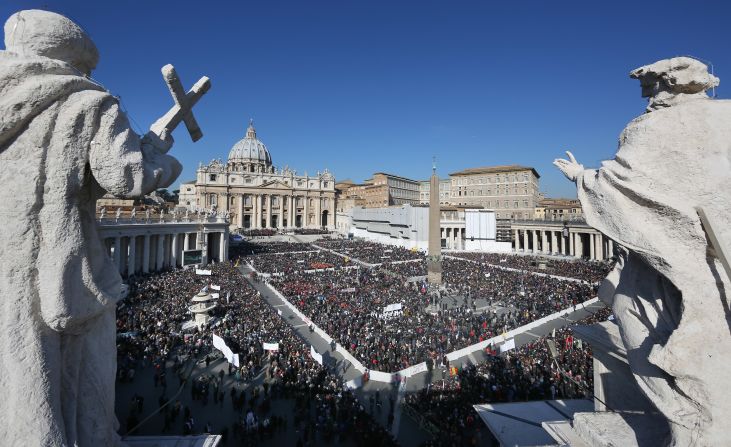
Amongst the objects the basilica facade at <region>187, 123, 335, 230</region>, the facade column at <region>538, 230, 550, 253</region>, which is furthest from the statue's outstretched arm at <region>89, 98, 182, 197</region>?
the basilica facade at <region>187, 123, 335, 230</region>

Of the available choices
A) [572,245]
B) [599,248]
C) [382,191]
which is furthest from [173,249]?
[382,191]

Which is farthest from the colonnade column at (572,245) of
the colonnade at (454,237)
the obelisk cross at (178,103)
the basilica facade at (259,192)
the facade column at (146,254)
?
the basilica facade at (259,192)

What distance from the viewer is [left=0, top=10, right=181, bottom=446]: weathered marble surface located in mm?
2035

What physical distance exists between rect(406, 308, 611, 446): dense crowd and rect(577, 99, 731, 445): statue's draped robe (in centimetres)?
616

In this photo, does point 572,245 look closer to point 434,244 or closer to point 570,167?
point 434,244

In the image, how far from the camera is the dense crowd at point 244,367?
834 cm

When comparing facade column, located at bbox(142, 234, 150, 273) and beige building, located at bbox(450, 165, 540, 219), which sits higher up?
beige building, located at bbox(450, 165, 540, 219)

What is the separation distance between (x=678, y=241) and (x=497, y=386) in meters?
9.04

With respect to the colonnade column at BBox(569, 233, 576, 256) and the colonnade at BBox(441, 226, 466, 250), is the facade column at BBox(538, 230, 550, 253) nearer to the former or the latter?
the colonnade column at BBox(569, 233, 576, 256)

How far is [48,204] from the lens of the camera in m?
2.09

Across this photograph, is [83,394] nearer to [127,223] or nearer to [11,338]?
[11,338]

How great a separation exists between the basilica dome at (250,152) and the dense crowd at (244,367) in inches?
2972

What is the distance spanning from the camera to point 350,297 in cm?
1997

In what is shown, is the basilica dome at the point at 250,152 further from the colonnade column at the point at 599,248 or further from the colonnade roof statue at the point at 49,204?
the colonnade roof statue at the point at 49,204
